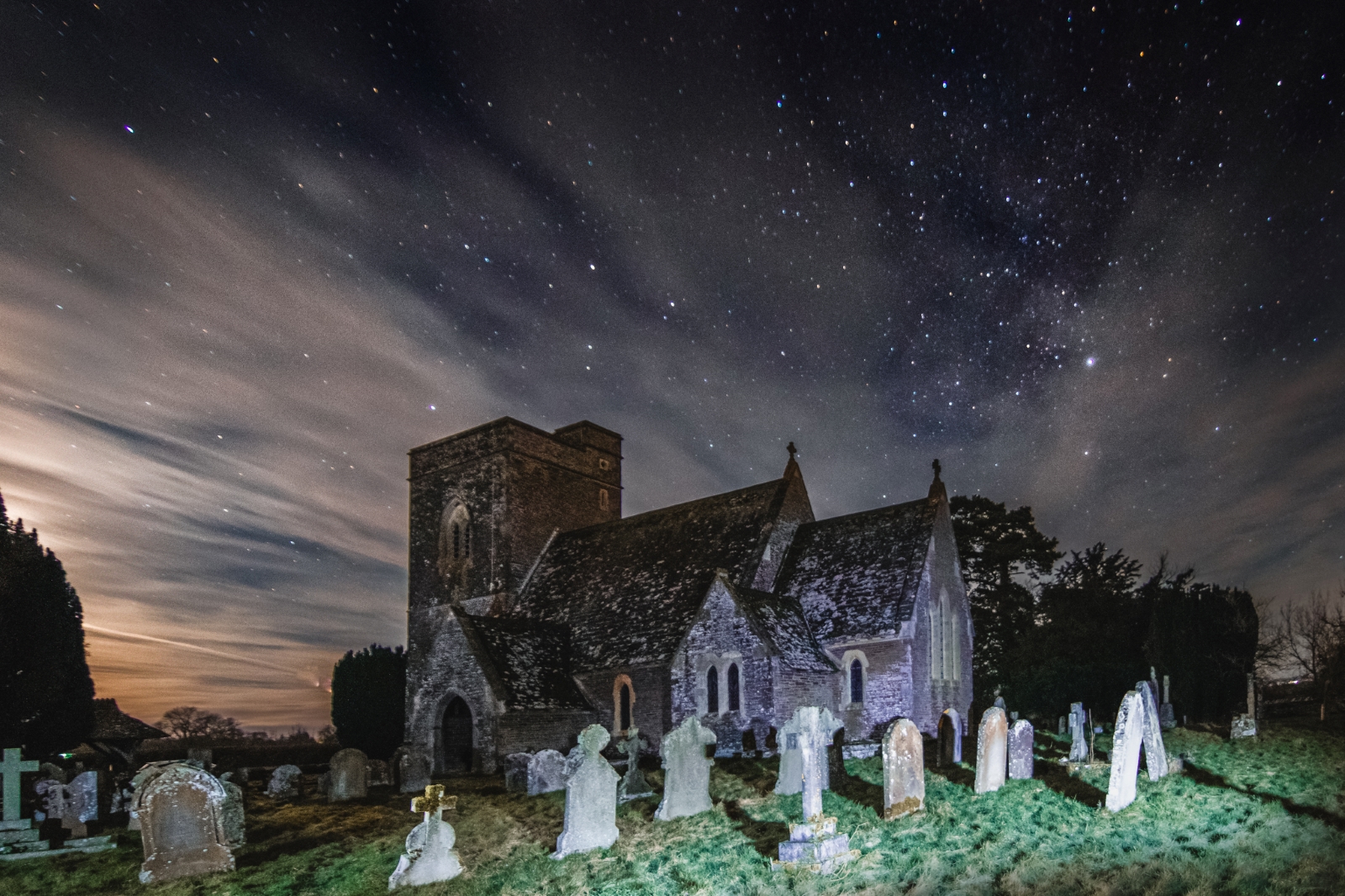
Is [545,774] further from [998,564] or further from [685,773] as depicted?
[998,564]

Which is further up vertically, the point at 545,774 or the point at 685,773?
the point at 685,773

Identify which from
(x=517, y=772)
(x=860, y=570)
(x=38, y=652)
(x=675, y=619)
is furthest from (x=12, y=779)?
(x=860, y=570)

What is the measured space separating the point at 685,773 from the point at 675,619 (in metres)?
11.7

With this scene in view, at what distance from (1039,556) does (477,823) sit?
122ft

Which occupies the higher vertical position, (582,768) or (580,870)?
(582,768)

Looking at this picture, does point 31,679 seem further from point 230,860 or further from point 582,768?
point 582,768

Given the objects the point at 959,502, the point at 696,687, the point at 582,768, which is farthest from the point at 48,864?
the point at 959,502

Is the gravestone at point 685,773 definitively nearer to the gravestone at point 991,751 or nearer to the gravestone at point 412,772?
the gravestone at point 991,751

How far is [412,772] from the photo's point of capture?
2011 centimetres

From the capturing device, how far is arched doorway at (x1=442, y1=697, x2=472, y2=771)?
23922mm

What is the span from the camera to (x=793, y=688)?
21.6 metres

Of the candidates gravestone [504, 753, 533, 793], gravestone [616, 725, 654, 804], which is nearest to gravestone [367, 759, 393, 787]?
gravestone [504, 753, 533, 793]

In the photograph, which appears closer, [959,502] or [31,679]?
[31,679]

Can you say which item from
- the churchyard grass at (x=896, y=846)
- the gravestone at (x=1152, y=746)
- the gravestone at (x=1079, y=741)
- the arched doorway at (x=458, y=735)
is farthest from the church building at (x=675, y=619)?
the churchyard grass at (x=896, y=846)
